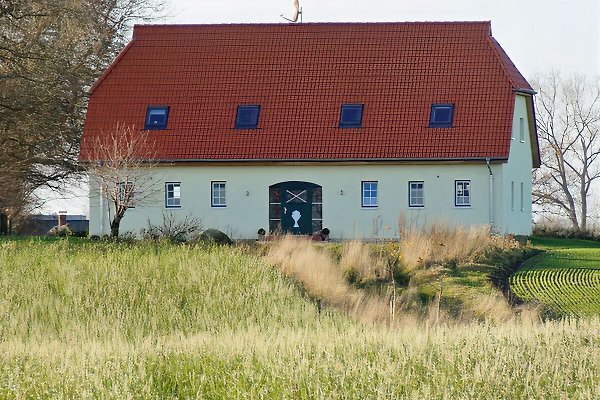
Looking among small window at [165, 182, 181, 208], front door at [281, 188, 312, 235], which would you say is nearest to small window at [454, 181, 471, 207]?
front door at [281, 188, 312, 235]

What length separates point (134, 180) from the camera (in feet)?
132

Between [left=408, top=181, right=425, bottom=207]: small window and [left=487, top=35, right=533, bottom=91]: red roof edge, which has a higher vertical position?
[left=487, top=35, right=533, bottom=91]: red roof edge

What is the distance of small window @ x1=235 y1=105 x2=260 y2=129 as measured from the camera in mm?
42688

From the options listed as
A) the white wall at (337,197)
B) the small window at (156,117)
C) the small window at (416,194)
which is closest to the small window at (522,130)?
the white wall at (337,197)

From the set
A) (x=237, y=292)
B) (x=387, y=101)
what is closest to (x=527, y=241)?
(x=387, y=101)

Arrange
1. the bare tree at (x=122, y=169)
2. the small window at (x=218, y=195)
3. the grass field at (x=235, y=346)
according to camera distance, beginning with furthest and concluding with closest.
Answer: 1. the small window at (x=218, y=195)
2. the bare tree at (x=122, y=169)
3. the grass field at (x=235, y=346)

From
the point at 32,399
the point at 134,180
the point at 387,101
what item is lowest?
the point at 32,399

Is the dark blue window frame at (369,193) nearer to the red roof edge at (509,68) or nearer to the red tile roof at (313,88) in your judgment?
the red tile roof at (313,88)

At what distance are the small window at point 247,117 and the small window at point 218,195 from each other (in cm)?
200

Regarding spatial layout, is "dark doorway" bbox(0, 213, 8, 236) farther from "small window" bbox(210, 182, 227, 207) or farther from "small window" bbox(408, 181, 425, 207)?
"small window" bbox(408, 181, 425, 207)

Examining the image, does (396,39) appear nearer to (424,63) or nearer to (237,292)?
(424,63)

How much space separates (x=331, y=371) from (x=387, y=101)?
28760 mm

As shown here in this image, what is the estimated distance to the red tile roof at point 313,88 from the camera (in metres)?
41.7

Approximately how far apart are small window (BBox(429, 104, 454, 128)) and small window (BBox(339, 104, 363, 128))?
231 centimetres
